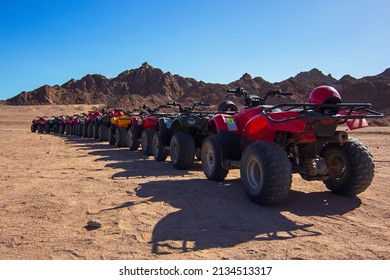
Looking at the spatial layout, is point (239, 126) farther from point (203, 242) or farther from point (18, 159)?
point (18, 159)

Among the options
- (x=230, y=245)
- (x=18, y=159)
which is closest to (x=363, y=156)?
(x=230, y=245)

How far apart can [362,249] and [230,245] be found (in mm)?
1092

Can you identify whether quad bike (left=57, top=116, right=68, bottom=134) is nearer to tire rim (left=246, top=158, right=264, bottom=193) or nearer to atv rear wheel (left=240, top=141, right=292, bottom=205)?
tire rim (left=246, top=158, right=264, bottom=193)

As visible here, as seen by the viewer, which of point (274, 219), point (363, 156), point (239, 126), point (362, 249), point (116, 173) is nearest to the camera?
point (362, 249)

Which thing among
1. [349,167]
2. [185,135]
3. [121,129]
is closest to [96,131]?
[121,129]

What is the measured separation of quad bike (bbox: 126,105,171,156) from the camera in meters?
10.1

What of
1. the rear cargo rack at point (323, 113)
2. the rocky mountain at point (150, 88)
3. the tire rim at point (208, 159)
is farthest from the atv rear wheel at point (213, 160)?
the rocky mountain at point (150, 88)

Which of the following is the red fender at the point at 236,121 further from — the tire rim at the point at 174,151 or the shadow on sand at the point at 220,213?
the tire rim at the point at 174,151

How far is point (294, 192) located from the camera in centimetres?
541

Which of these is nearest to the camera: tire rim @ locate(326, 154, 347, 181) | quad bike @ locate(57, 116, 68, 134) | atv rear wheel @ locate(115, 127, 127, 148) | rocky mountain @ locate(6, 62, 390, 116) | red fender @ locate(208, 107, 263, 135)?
tire rim @ locate(326, 154, 347, 181)

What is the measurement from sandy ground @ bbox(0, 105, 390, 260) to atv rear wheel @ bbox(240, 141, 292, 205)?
148 mm

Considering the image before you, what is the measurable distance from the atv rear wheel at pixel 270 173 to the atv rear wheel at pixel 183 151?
2847 millimetres

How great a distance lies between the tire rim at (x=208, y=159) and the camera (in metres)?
6.07

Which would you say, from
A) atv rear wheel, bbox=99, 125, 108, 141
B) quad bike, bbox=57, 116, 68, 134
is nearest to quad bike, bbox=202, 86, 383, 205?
atv rear wheel, bbox=99, 125, 108, 141
